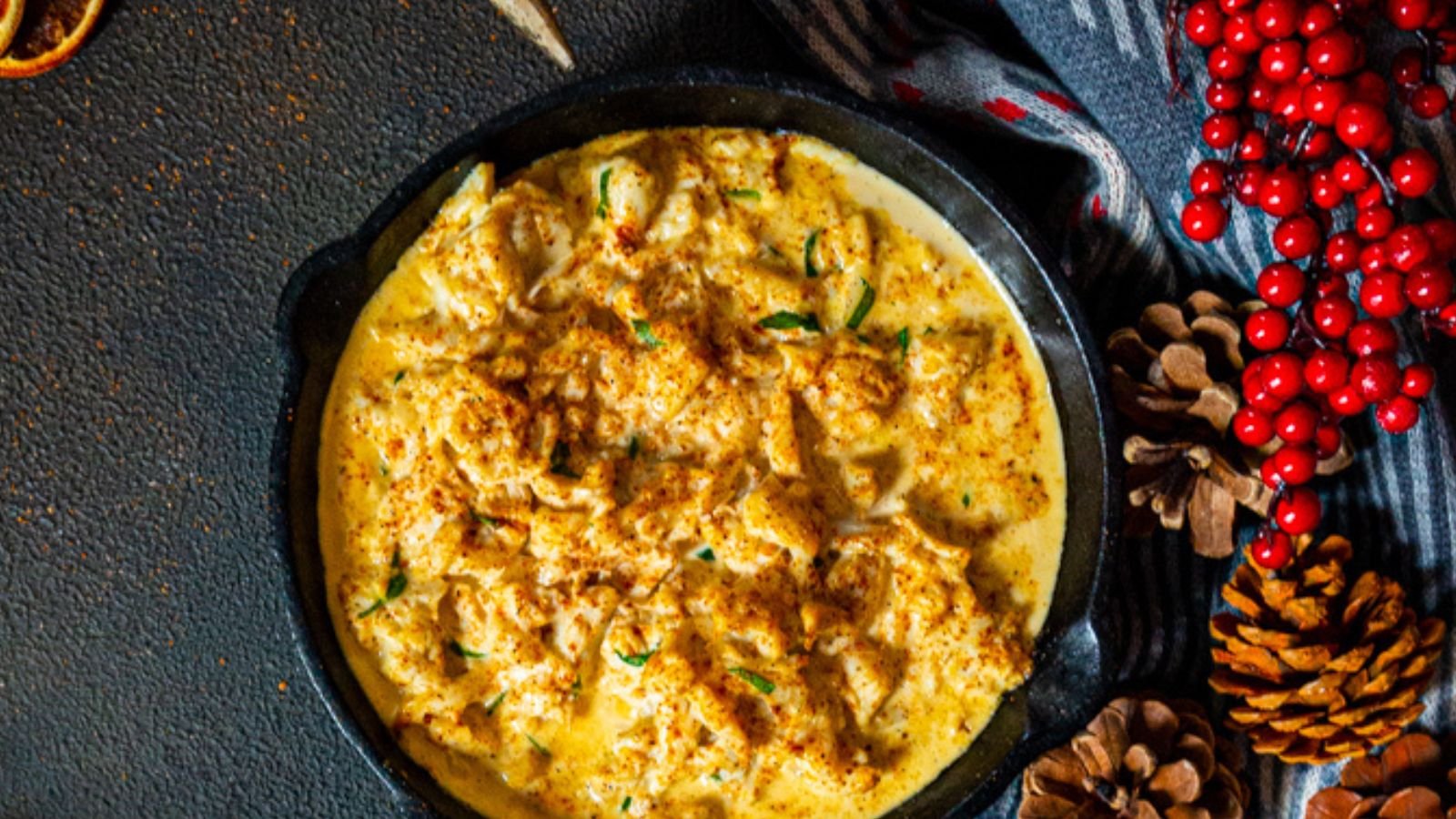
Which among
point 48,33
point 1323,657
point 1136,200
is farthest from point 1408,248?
point 48,33

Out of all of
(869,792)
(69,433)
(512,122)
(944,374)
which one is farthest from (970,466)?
(69,433)

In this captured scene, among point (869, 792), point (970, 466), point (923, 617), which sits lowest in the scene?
Answer: point (869, 792)

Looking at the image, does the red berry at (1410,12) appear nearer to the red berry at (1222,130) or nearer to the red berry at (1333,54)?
the red berry at (1333,54)

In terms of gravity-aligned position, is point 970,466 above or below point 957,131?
below

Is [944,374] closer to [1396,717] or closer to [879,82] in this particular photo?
[879,82]

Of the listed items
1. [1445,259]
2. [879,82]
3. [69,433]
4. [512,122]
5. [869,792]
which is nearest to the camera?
[1445,259]

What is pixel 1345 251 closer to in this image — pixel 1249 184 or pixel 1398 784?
pixel 1249 184

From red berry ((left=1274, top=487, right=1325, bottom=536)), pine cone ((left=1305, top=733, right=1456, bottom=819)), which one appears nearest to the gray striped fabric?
pine cone ((left=1305, top=733, right=1456, bottom=819))
